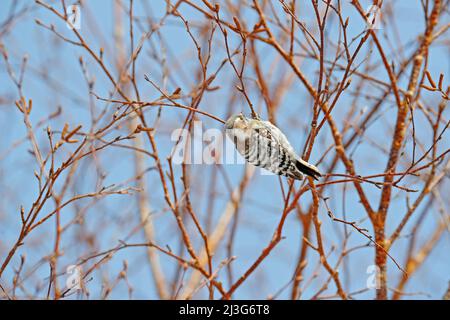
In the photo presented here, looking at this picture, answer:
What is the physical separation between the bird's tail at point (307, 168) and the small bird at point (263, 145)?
0.01 metres

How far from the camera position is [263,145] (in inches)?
90.6

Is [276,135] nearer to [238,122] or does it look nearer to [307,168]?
[238,122]

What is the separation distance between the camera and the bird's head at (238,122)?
2.38 m

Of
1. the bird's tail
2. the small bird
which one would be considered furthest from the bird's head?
the bird's tail

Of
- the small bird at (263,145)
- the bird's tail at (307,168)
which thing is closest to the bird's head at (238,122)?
the small bird at (263,145)

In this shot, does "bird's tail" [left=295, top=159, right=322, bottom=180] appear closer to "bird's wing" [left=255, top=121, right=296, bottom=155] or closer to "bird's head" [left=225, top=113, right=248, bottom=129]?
"bird's wing" [left=255, top=121, right=296, bottom=155]

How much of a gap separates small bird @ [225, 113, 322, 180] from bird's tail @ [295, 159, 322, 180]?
0.01m

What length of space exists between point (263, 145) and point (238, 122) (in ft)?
0.56

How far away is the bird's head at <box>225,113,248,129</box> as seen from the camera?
2.38 meters

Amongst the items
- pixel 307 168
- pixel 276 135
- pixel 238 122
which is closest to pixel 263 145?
pixel 276 135
